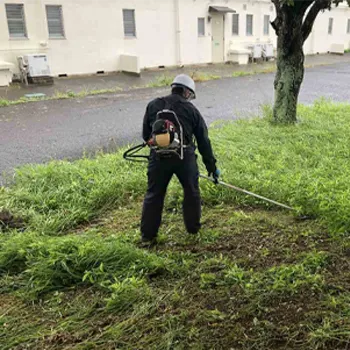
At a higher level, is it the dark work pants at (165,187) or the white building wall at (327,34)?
the white building wall at (327,34)

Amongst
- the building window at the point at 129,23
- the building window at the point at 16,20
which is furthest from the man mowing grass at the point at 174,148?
the building window at the point at 129,23

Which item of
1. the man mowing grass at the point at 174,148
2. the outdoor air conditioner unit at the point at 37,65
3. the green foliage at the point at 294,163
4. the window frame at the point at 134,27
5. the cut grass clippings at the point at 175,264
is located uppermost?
the window frame at the point at 134,27

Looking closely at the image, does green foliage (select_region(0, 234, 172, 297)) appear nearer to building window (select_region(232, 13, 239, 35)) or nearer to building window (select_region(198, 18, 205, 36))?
building window (select_region(198, 18, 205, 36))

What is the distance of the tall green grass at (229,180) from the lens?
439cm

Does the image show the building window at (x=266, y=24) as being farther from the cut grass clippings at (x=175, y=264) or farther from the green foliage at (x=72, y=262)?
the green foliage at (x=72, y=262)

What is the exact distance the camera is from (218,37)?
23.4 meters

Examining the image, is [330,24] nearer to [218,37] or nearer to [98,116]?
[218,37]

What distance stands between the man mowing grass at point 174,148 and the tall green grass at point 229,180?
3.16ft

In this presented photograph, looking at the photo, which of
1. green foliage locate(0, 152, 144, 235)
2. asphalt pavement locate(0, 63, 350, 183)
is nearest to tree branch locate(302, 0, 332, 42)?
asphalt pavement locate(0, 63, 350, 183)

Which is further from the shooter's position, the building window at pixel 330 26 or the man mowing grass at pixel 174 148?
the building window at pixel 330 26

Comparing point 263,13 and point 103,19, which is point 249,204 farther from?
point 263,13

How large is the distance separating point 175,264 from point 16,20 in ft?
50.5

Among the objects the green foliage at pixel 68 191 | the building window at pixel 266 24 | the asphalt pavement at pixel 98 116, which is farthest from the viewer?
the building window at pixel 266 24

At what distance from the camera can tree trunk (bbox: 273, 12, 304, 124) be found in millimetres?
7609
